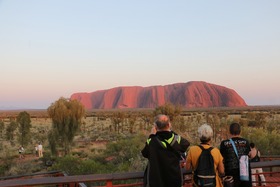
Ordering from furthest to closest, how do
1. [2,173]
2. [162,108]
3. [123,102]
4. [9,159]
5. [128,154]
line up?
1. [123,102]
2. [162,108]
3. [9,159]
4. [128,154]
5. [2,173]

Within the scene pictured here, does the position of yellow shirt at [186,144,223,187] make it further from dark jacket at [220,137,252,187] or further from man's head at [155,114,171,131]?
man's head at [155,114,171,131]

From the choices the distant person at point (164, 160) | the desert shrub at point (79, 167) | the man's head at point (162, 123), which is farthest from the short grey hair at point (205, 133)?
the desert shrub at point (79, 167)

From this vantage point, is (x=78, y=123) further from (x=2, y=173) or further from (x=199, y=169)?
(x=199, y=169)

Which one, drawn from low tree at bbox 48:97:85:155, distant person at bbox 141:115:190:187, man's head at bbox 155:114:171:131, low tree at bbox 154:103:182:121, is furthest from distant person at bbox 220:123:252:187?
low tree at bbox 154:103:182:121

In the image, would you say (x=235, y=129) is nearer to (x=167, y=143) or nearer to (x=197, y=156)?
(x=197, y=156)

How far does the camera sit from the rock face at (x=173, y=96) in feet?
547

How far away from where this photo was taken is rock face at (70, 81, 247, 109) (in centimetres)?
16662

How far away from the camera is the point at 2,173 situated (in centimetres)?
1528

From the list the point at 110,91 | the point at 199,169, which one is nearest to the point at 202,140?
the point at 199,169

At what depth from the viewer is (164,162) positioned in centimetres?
358

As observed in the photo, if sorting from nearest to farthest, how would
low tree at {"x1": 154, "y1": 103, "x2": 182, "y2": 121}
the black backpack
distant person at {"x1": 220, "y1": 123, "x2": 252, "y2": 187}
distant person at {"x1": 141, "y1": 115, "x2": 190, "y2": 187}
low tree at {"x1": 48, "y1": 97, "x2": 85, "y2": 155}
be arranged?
1. distant person at {"x1": 141, "y1": 115, "x2": 190, "y2": 187}
2. the black backpack
3. distant person at {"x1": 220, "y1": 123, "x2": 252, "y2": 187}
4. low tree at {"x1": 48, "y1": 97, "x2": 85, "y2": 155}
5. low tree at {"x1": 154, "y1": 103, "x2": 182, "y2": 121}

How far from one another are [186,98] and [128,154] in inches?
5980

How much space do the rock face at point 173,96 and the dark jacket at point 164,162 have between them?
5994 inches

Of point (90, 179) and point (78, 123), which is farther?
point (78, 123)
